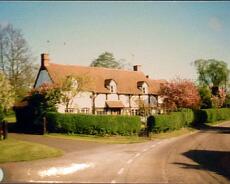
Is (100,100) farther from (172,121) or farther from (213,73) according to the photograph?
A: (213,73)

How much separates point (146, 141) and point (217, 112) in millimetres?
35134

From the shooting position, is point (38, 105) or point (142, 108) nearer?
point (38, 105)

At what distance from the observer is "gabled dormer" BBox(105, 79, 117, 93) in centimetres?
5566

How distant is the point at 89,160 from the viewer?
2286cm

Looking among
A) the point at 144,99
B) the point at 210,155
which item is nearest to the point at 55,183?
the point at 210,155

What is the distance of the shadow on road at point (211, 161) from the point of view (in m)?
19.8

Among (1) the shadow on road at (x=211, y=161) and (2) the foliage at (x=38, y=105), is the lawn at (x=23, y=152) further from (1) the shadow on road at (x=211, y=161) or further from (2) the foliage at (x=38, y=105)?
(2) the foliage at (x=38, y=105)

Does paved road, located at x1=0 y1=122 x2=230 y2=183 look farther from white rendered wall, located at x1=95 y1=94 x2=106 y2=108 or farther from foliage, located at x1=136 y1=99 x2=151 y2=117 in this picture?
foliage, located at x1=136 y1=99 x2=151 y2=117

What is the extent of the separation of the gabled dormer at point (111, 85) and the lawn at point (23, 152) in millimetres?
28200

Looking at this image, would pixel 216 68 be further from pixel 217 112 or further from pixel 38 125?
pixel 38 125

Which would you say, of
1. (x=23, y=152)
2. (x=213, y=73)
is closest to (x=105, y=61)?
(x=213, y=73)

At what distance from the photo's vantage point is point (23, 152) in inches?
994

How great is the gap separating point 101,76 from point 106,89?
369 centimetres

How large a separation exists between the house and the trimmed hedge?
7.61 m
